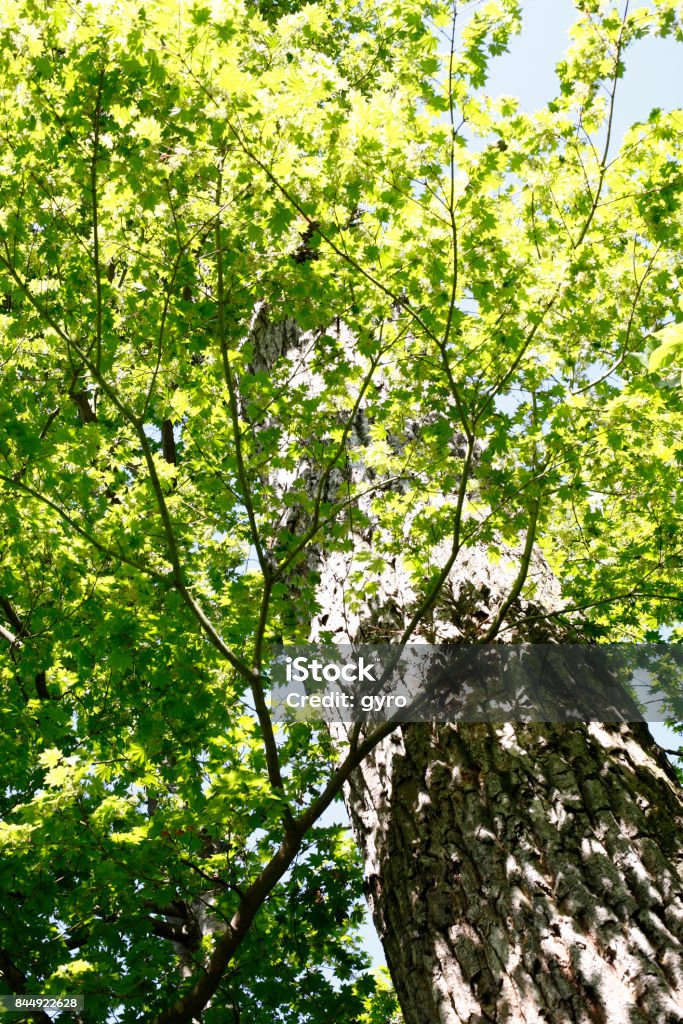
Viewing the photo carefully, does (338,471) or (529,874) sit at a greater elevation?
(338,471)

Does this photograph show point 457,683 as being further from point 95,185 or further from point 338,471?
point 95,185

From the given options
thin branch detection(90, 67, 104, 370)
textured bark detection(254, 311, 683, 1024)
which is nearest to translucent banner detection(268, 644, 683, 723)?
textured bark detection(254, 311, 683, 1024)

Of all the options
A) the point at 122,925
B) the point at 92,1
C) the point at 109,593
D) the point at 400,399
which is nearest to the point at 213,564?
the point at 109,593

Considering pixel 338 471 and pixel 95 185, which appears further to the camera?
pixel 338 471

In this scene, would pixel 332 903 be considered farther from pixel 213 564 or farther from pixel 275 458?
pixel 275 458

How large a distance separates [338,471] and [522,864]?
2502mm

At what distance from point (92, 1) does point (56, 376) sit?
2.50 metres

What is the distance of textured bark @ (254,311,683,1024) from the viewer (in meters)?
2.67

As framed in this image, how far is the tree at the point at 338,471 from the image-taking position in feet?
9.91

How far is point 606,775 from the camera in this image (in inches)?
125

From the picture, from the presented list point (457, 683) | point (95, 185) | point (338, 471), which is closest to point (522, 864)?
point (457, 683)

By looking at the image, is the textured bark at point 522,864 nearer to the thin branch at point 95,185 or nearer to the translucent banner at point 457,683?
the translucent banner at point 457,683

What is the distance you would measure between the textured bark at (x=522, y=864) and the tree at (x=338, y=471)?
0.04ft

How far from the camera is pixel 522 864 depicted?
2963 mm
